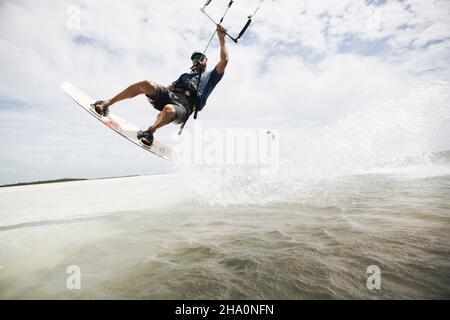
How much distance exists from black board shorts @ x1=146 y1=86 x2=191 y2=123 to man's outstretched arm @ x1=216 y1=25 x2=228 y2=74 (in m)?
1.20

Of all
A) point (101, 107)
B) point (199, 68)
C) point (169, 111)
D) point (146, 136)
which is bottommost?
point (146, 136)

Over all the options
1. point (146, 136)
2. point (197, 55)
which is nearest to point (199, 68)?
point (197, 55)

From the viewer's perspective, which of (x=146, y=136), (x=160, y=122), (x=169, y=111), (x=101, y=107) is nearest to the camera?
(x=169, y=111)

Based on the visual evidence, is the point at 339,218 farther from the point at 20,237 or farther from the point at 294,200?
the point at 20,237

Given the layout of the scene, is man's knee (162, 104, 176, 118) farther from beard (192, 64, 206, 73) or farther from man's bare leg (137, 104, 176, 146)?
beard (192, 64, 206, 73)

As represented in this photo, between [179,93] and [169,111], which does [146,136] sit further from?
[179,93]

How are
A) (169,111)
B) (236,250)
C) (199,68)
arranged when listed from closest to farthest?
1. (236,250)
2. (169,111)
3. (199,68)

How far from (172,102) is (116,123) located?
1944 mm

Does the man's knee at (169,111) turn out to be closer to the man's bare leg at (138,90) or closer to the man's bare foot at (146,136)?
the man's bare leg at (138,90)

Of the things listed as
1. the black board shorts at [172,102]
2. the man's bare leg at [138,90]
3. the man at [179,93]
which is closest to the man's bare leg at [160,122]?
the man at [179,93]

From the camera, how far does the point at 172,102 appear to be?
21.8ft

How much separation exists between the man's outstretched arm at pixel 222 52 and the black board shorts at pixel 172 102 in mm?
1204

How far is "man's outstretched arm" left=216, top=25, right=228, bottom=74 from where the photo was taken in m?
5.90
